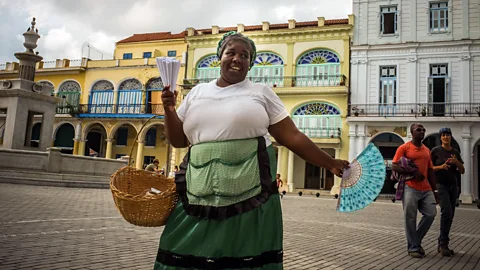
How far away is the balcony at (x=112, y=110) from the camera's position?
106 ft

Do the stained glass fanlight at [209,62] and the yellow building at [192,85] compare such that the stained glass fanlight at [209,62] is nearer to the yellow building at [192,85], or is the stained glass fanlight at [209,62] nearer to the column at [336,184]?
the yellow building at [192,85]

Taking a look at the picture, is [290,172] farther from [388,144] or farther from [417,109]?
[417,109]

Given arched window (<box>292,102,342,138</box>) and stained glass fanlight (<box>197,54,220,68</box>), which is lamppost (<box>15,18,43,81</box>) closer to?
stained glass fanlight (<box>197,54,220,68</box>)

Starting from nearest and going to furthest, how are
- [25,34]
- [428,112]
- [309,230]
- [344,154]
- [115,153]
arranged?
[309,230] < [25,34] < [428,112] < [344,154] < [115,153]

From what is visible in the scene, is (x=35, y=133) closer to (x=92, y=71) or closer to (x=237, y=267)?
(x=92, y=71)

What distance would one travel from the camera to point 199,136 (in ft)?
7.84

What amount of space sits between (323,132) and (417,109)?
5634mm

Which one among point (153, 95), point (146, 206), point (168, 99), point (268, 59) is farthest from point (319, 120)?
point (146, 206)

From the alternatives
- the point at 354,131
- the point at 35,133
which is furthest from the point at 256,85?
the point at 35,133

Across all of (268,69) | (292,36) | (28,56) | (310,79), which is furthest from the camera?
(268,69)

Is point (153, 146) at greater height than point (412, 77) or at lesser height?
lesser

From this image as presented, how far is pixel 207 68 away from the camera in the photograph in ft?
103

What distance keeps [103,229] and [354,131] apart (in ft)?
73.0

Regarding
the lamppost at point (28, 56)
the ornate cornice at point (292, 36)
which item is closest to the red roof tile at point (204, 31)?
the ornate cornice at point (292, 36)
